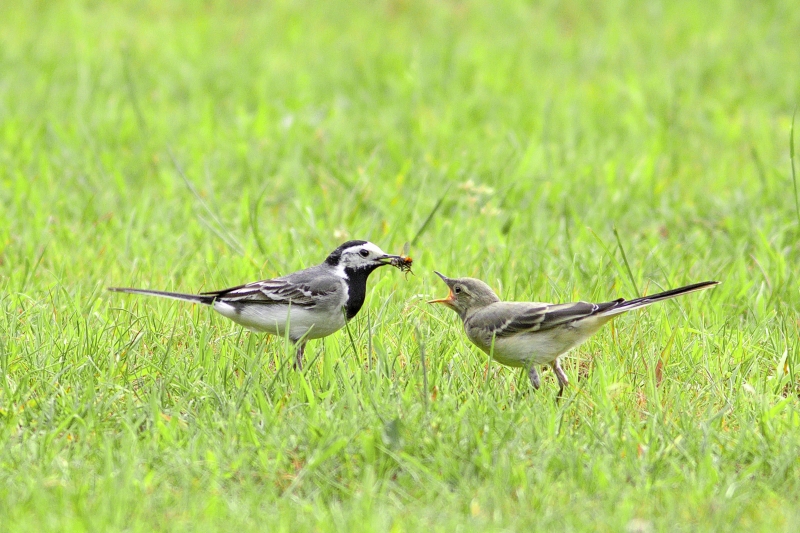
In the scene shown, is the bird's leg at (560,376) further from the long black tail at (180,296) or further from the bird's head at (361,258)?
the long black tail at (180,296)

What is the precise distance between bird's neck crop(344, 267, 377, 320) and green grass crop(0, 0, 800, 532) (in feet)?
0.60

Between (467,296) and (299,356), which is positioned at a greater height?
(467,296)

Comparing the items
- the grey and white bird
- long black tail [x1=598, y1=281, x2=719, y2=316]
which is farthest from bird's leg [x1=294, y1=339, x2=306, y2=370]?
long black tail [x1=598, y1=281, x2=719, y2=316]

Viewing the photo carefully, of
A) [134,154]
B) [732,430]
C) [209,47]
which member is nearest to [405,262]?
[732,430]

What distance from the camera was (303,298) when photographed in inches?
243

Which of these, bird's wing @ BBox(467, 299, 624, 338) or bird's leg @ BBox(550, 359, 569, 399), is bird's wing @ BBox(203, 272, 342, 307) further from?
bird's leg @ BBox(550, 359, 569, 399)

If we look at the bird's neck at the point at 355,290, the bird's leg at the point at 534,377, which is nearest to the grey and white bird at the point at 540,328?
the bird's leg at the point at 534,377

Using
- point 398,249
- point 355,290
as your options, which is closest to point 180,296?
point 355,290

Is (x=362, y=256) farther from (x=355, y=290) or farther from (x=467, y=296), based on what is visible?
(x=467, y=296)

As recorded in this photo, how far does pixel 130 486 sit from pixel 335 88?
845 centimetres

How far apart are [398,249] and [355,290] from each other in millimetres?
1754

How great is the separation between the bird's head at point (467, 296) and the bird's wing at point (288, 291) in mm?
651

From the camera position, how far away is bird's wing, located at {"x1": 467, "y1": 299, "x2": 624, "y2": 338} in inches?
217

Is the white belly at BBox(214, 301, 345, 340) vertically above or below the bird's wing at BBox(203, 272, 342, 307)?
below
